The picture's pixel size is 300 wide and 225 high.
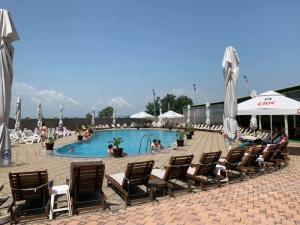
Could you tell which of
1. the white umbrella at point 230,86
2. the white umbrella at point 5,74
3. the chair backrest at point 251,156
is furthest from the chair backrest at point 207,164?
the white umbrella at point 5,74

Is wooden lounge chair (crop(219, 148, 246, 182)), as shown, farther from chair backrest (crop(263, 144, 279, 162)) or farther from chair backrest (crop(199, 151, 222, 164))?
chair backrest (crop(263, 144, 279, 162))

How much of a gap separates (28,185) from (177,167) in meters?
2.82

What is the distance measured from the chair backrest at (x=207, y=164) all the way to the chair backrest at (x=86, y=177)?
2.28m

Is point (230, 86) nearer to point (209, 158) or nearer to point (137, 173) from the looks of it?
point (209, 158)

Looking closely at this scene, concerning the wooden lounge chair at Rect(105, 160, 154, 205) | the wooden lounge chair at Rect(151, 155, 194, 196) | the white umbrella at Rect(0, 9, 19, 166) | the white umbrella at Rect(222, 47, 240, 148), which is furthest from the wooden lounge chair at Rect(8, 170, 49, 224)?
the white umbrella at Rect(222, 47, 240, 148)

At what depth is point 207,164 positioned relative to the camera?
20.0 feet

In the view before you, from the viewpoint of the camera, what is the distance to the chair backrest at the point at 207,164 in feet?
19.8

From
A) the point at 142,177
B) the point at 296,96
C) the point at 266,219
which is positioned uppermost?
the point at 296,96

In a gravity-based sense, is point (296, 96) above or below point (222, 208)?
above

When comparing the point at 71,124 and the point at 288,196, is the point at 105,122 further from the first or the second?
the point at 288,196

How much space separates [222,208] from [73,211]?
246 centimetres

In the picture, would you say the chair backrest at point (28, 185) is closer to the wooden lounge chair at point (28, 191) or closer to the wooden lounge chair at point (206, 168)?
the wooden lounge chair at point (28, 191)

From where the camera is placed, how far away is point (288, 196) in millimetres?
5285

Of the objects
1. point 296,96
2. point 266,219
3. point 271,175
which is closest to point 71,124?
point 296,96
